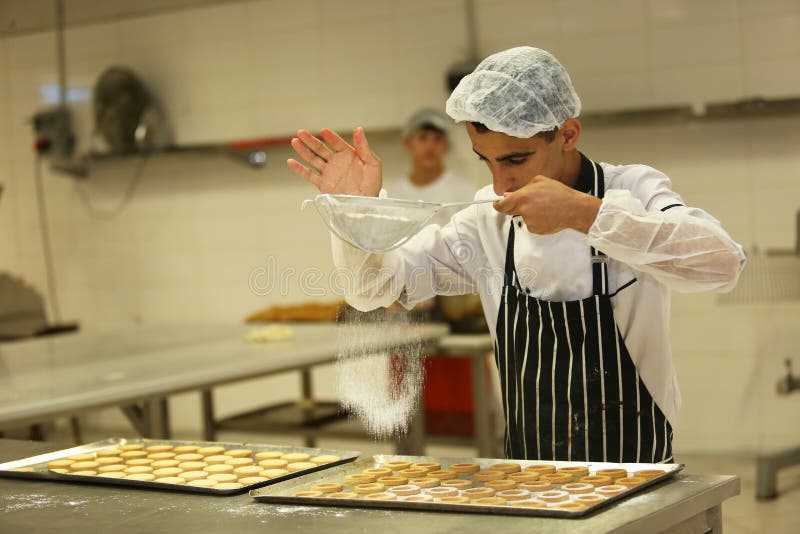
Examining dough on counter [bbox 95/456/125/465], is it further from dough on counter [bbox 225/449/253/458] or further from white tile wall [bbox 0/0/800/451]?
white tile wall [bbox 0/0/800/451]

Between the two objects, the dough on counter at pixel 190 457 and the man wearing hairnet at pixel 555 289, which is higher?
the man wearing hairnet at pixel 555 289

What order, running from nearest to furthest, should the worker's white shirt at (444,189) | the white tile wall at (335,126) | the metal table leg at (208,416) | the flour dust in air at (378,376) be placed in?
1. the flour dust in air at (378,376)
2. the metal table leg at (208,416)
3. the white tile wall at (335,126)
4. the worker's white shirt at (444,189)

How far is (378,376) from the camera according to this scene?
201 cm

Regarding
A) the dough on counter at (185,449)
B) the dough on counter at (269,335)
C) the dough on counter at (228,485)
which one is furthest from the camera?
the dough on counter at (269,335)

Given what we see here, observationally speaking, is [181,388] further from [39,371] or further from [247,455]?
[247,455]

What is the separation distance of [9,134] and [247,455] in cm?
534

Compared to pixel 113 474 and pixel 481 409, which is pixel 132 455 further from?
pixel 481 409

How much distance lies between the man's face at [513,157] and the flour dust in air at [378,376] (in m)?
0.41

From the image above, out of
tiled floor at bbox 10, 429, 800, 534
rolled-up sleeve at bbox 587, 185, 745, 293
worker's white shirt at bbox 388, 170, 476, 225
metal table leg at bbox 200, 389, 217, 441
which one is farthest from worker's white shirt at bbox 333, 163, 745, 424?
worker's white shirt at bbox 388, 170, 476, 225

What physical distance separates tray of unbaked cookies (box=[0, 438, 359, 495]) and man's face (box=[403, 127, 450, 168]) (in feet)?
9.84

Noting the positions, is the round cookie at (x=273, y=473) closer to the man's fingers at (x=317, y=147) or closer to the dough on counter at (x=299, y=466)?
the dough on counter at (x=299, y=466)

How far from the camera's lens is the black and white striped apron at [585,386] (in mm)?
1797

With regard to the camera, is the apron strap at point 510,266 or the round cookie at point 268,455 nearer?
the round cookie at point 268,455

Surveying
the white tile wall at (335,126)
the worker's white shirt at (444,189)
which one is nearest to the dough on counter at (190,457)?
the worker's white shirt at (444,189)
